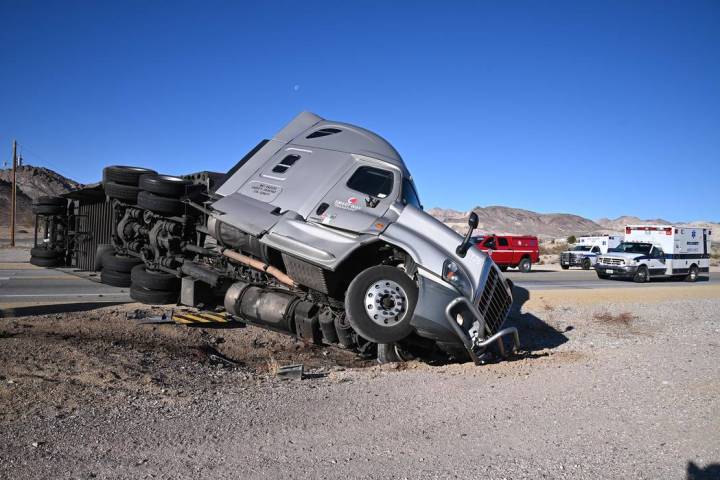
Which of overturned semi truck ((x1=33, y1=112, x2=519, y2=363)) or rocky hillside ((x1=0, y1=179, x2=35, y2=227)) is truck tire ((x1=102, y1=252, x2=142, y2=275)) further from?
rocky hillside ((x1=0, y1=179, x2=35, y2=227))

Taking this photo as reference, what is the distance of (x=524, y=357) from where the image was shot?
28.7ft

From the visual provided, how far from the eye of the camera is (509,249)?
3016 centimetres

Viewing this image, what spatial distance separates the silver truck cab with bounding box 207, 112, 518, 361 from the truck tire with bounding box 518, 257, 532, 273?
75.1 ft

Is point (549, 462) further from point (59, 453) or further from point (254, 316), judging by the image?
point (254, 316)

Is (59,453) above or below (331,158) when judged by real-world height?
below

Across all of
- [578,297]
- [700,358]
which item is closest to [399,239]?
[700,358]

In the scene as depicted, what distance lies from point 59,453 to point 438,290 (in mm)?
4337

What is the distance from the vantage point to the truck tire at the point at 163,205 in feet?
34.1

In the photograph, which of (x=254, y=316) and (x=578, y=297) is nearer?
(x=254, y=316)

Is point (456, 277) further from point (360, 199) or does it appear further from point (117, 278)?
point (117, 278)

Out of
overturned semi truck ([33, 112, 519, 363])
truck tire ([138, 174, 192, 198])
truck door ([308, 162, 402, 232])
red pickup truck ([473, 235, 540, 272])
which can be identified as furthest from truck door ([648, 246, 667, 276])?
truck tire ([138, 174, 192, 198])

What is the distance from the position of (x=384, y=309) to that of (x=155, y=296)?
16.2ft

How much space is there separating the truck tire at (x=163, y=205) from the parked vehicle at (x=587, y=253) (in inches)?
1225

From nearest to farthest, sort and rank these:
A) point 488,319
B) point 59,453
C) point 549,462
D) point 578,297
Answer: point 59,453 < point 549,462 < point 488,319 < point 578,297
